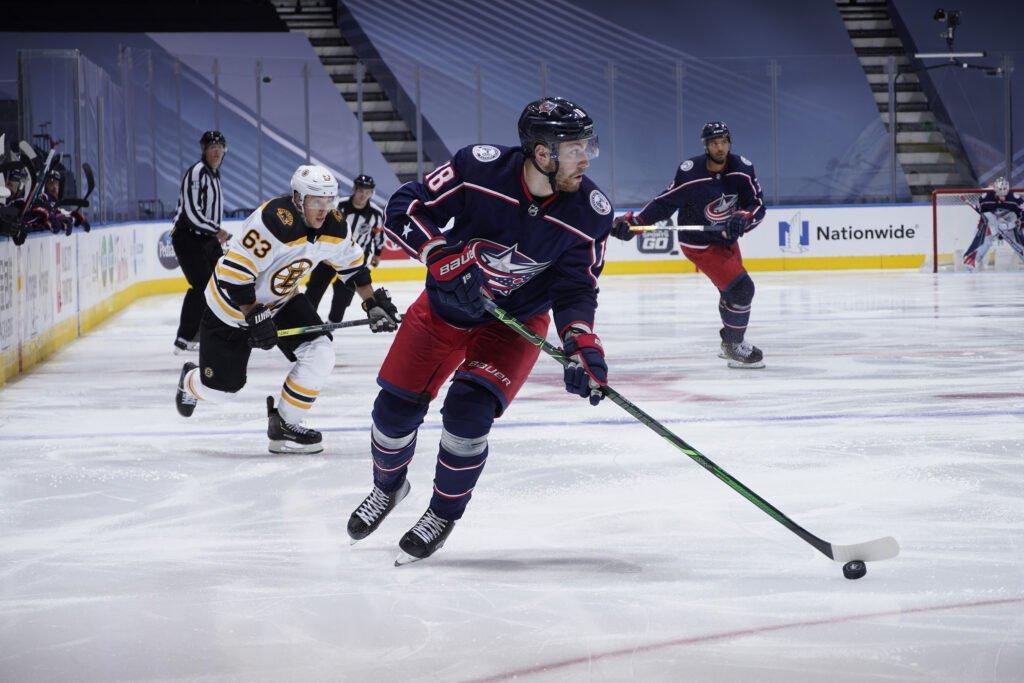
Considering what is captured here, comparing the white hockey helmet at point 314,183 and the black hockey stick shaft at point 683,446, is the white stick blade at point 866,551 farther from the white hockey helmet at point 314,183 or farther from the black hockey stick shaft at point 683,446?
the white hockey helmet at point 314,183

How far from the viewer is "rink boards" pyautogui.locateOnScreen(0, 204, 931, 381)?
21.4 ft

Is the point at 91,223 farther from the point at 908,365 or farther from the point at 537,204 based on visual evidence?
the point at 537,204

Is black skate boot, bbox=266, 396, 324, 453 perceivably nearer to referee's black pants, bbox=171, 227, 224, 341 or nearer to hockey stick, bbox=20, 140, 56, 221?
hockey stick, bbox=20, 140, 56, 221

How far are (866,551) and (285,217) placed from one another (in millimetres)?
2224

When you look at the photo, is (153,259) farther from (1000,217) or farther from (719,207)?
(1000,217)

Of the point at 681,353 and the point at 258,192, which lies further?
the point at 258,192

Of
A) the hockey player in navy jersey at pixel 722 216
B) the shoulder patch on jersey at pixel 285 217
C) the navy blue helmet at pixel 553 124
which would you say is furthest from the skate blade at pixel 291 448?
the hockey player in navy jersey at pixel 722 216

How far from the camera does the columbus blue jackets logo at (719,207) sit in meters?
6.84

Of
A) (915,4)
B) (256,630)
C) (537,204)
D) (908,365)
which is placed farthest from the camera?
(915,4)

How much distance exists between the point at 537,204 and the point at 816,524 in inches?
43.2

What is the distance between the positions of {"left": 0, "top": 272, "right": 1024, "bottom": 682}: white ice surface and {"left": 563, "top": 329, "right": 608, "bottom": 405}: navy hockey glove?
0.41m

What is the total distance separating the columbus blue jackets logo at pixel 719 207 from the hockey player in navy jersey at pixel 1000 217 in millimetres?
7058

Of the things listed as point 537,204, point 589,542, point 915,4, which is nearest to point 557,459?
point 589,542

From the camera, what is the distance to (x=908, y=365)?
21.5ft
